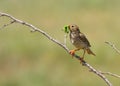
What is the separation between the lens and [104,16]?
1298 centimetres

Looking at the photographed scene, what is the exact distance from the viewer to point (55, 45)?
434 inches

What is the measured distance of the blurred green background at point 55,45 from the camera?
9992 millimetres

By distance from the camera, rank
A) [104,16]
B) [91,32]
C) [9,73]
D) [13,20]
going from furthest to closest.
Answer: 1. [104,16]
2. [91,32]
3. [9,73]
4. [13,20]

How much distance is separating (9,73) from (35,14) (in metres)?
3.17

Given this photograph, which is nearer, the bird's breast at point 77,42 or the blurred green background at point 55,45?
the bird's breast at point 77,42

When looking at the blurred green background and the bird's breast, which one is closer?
the bird's breast

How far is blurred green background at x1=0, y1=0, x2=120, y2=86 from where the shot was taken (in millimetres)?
9992

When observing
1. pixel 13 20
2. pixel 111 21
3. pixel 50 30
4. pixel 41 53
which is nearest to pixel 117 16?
pixel 111 21

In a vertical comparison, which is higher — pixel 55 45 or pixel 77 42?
pixel 77 42

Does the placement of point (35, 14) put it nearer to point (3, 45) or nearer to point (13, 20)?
point (3, 45)

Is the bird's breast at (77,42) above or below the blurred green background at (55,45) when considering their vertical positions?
Answer: above

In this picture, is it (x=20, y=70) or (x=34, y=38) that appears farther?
(x=34, y=38)

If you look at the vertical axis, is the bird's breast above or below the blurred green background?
above

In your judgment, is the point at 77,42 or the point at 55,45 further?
the point at 55,45
